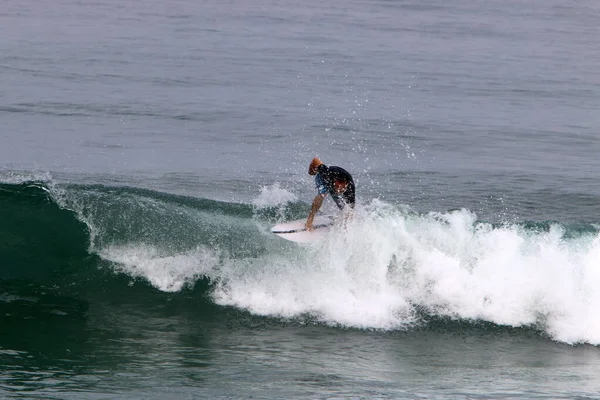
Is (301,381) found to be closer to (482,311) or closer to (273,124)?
(482,311)

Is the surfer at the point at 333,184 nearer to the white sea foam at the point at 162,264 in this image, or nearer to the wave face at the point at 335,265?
the wave face at the point at 335,265

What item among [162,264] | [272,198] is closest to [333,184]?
[162,264]

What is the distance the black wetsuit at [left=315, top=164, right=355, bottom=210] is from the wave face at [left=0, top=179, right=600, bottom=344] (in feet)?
1.61

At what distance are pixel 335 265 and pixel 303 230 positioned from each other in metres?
0.80

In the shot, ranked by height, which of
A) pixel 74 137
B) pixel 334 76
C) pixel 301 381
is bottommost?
pixel 301 381

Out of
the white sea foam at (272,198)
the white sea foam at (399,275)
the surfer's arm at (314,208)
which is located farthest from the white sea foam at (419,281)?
the white sea foam at (272,198)

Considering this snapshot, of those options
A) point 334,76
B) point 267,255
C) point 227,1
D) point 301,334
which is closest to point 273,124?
point 334,76

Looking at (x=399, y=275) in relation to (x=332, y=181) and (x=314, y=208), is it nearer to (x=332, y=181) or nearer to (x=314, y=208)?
(x=314, y=208)

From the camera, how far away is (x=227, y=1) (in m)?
52.2

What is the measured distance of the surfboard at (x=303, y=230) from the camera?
44.9ft

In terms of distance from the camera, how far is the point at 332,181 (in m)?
13.1

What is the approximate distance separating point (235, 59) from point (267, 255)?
21.5 m

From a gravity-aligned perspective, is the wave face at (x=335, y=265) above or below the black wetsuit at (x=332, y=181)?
below

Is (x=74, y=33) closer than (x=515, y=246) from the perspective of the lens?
No
